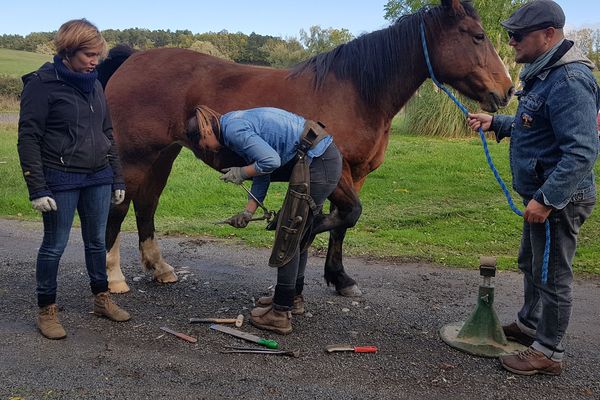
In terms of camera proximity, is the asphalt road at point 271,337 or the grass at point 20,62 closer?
the asphalt road at point 271,337

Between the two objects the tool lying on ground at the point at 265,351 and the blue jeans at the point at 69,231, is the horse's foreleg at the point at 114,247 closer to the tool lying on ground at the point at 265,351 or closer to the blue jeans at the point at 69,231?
the blue jeans at the point at 69,231

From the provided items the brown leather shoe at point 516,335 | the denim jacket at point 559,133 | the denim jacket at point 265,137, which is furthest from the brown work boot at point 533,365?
→ the denim jacket at point 265,137

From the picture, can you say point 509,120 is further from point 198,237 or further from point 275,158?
point 198,237

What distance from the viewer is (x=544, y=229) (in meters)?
3.26

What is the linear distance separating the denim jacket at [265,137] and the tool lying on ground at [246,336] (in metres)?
1.06

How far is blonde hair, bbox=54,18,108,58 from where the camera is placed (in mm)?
3436

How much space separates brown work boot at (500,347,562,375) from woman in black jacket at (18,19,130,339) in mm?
2898

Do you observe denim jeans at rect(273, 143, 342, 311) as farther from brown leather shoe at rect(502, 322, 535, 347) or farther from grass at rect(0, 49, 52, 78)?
grass at rect(0, 49, 52, 78)

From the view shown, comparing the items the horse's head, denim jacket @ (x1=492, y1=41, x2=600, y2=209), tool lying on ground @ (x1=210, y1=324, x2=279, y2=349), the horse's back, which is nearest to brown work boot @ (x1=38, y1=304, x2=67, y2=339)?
tool lying on ground @ (x1=210, y1=324, x2=279, y2=349)

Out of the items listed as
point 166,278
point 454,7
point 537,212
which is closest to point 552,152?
point 537,212

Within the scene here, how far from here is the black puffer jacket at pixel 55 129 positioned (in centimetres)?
342

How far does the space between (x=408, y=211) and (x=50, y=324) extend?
5.40 meters

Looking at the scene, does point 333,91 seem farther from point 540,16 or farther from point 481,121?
point 540,16

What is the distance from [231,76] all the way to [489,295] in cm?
269
